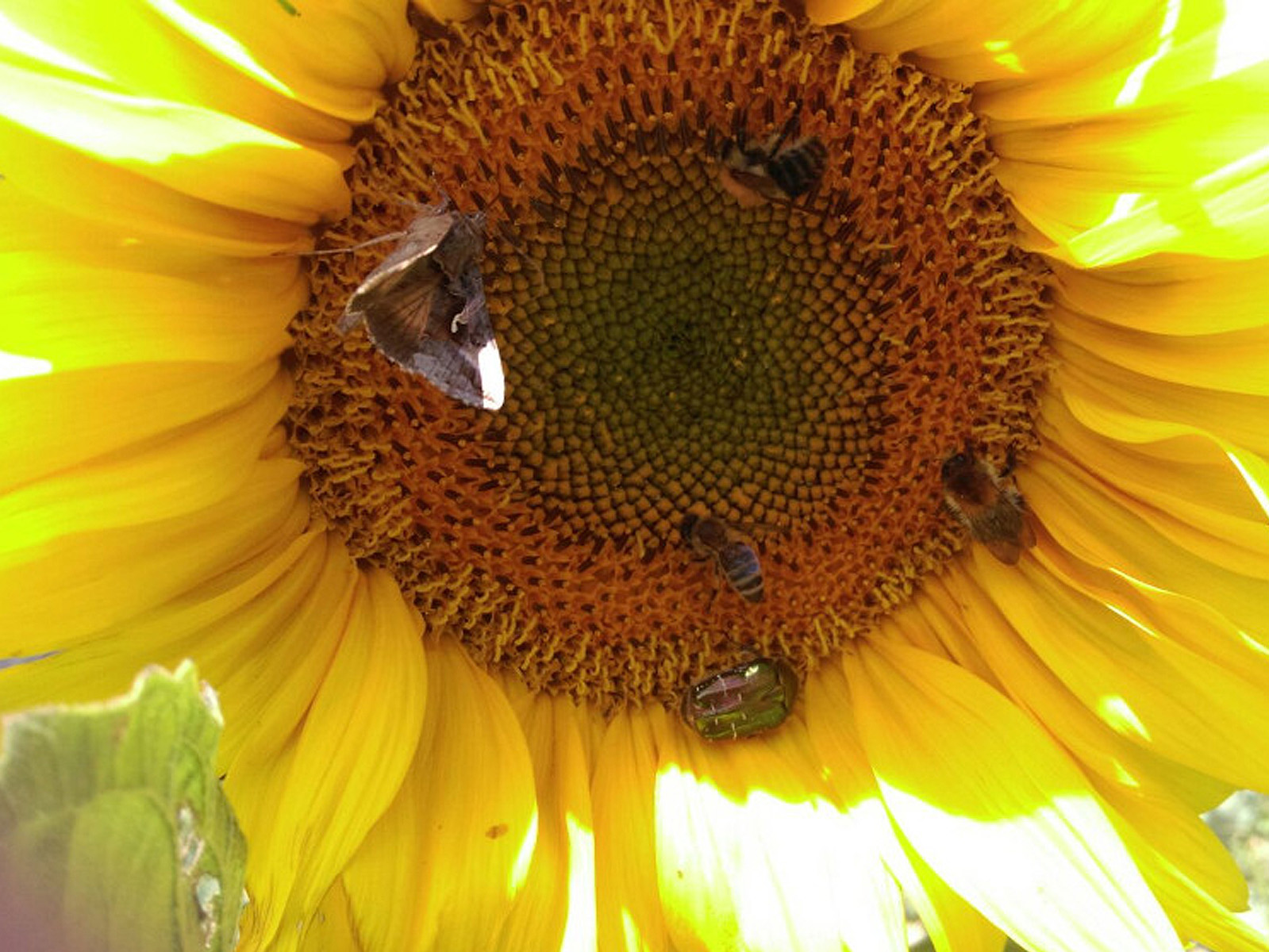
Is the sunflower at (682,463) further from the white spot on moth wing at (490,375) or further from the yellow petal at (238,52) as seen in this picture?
the white spot on moth wing at (490,375)

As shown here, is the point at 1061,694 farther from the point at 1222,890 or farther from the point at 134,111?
the point at 134,111

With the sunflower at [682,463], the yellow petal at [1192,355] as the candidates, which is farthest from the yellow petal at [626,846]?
the yellow petal at [1192,355]

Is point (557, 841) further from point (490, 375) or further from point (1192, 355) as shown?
point (1192, 355)

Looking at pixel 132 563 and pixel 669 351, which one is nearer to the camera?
pixel 132 563

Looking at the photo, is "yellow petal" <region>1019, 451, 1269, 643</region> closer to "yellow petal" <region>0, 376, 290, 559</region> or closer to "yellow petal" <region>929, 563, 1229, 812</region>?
"yellow petal" <region>929, 563, 1229, 812</region>

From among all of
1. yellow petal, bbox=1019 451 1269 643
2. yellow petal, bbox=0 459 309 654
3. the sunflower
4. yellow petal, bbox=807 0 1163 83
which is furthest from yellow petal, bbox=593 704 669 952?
yellow petal, bbox=807 0 1163 83

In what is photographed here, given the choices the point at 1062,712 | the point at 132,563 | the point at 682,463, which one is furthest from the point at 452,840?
the point at 1062,712
